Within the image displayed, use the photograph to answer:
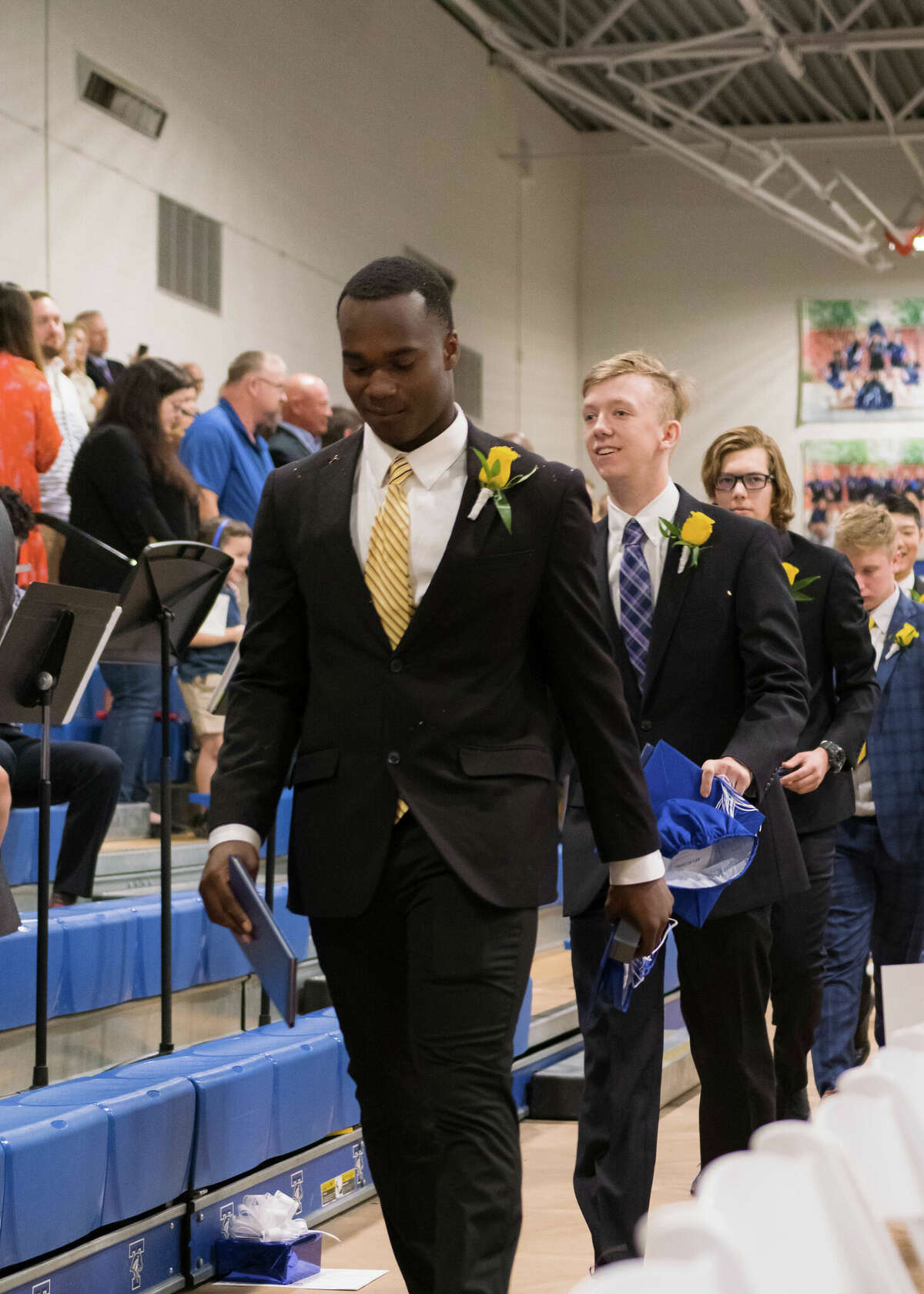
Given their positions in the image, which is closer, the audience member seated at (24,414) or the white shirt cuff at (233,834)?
the white shirt cuff at (233,834)

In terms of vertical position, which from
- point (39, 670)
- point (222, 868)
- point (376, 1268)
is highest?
point (39, 670)

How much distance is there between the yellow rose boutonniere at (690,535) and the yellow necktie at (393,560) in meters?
0.91

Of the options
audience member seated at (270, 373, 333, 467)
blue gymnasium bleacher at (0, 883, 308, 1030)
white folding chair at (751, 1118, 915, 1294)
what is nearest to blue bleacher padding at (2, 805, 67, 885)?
blue gymnasium bleacher at (0, 883, 308, 1030)

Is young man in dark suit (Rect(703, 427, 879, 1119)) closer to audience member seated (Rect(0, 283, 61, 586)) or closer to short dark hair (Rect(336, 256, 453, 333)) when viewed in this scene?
short dark hair (Rect(336, 256, 453, 333))

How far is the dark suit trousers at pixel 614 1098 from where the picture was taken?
2.97 meters

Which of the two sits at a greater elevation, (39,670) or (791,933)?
(39,670)

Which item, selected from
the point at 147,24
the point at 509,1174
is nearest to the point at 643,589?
the point at 509,1174

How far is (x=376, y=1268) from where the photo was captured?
3.46 metres

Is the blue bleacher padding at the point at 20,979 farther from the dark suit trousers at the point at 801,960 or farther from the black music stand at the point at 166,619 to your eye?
the dark suit trousers at the point at 801,960

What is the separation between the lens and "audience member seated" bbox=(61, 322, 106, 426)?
23.6 feet

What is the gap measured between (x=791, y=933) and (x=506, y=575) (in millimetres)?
1785

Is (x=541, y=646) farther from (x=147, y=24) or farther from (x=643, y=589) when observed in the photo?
(x=147, y=24)

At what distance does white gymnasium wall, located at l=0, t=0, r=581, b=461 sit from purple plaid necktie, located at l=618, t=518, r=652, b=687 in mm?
5245

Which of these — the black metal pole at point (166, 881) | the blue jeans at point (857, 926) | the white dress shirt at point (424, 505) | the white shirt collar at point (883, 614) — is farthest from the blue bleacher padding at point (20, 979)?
the white shirt collar at point (883, 614)
